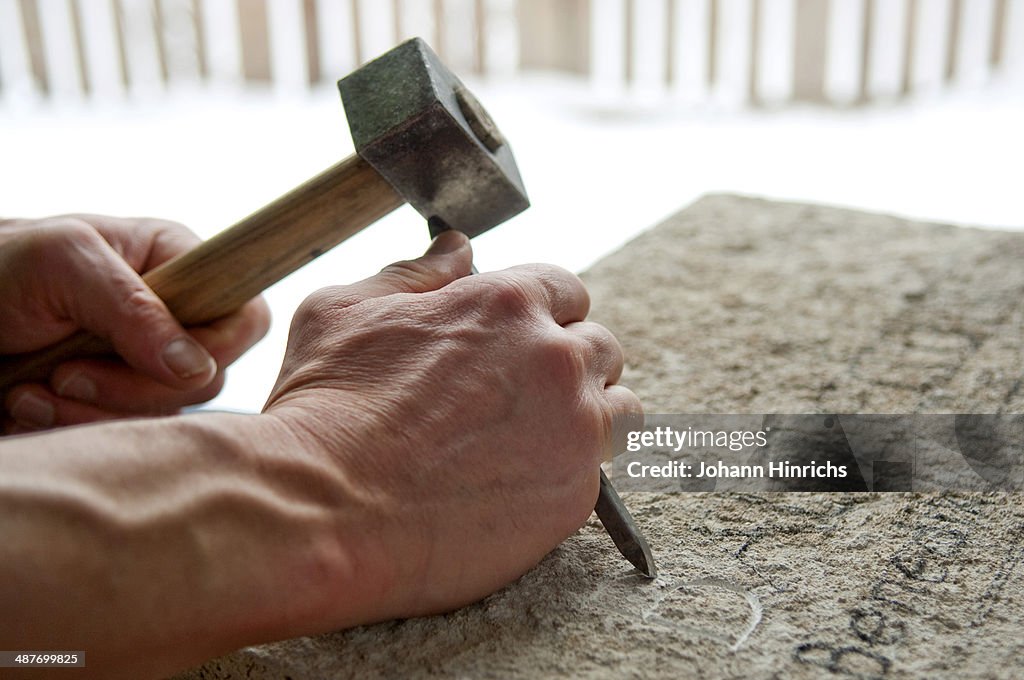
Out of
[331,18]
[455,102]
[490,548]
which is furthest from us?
[331,18]

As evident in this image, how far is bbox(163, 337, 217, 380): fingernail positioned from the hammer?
1.7 inches

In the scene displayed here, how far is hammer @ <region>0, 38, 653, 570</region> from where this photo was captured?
1.19m

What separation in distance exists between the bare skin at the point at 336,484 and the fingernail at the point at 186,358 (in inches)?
11.8

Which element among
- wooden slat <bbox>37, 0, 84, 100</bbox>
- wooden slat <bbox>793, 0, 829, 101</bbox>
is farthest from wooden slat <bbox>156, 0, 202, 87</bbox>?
wooden slat <bbox>793, 0, 829, 101</bbox>

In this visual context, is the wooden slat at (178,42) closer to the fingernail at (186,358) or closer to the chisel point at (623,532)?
the fingernail at (186,358)

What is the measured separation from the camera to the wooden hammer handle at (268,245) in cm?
126

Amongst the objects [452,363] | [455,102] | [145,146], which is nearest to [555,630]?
[452,363]

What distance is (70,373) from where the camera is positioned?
1.45 m

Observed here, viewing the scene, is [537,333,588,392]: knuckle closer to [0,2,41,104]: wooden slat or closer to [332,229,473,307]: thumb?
[332,229,473,307]: thumb

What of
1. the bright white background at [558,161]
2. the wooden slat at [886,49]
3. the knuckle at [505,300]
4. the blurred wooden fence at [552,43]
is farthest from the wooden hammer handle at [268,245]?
the wooden slat at [886,49]

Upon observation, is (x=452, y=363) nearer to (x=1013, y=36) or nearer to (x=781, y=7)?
(x=781, y=7)

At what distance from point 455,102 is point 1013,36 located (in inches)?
151

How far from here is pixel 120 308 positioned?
1.33 metres

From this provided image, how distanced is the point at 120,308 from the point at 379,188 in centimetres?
38
